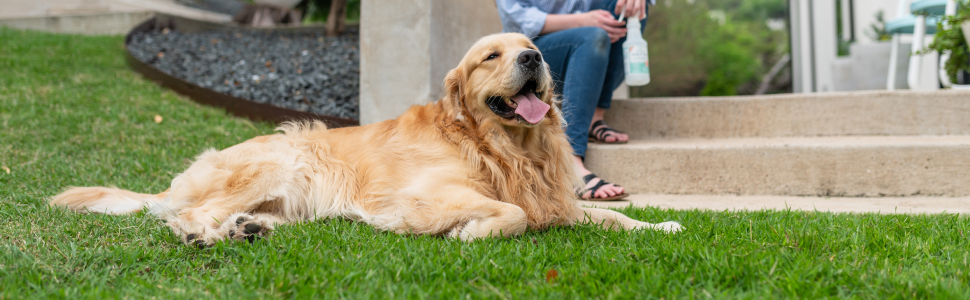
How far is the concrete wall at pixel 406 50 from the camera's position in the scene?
464 centimetres

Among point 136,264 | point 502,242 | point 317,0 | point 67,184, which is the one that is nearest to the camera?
point 136,264

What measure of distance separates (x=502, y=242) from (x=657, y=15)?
19450mm

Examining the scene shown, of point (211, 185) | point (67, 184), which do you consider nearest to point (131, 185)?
point (67, 184)

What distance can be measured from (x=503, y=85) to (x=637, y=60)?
1.53 meters

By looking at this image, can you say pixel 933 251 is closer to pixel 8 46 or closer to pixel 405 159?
pixel 405 159

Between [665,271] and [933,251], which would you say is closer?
[665,271]

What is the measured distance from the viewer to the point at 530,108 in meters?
2.60

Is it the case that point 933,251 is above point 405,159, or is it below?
below

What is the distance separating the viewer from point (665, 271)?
5.88ft

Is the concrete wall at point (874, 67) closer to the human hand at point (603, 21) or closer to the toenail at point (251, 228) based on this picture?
the human hand at point (603, 21)

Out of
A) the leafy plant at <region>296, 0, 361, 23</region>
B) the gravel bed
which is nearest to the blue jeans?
the gravel bed

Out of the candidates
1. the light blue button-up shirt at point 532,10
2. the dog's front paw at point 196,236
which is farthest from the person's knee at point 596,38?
the dog's front paw at point 196,236

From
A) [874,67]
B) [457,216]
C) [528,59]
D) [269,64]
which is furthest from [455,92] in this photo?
[874,67]

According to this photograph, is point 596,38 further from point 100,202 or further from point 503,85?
point 100,202
